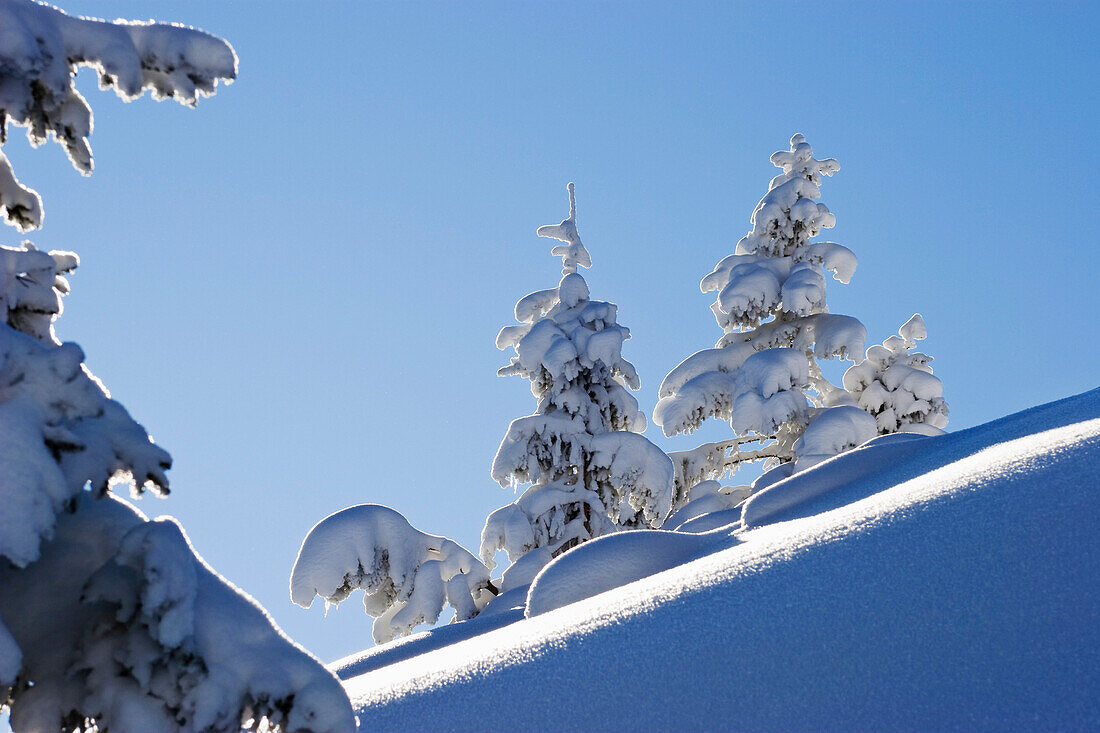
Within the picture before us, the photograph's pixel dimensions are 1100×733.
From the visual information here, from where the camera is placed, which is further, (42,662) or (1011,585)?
(1011,585)

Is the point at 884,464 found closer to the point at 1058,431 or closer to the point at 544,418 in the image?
the point at 1058,431

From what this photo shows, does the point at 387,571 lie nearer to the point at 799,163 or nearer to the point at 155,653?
the point at 155,653

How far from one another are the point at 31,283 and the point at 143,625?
1181 mm

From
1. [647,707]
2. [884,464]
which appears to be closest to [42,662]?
[647,707]

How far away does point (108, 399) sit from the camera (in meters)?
2.79

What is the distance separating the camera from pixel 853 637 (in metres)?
3.23

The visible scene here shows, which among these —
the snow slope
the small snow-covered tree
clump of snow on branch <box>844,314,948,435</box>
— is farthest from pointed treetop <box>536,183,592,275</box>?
the snow slope

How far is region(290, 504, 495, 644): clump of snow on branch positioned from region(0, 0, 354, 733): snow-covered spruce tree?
7.68 meters

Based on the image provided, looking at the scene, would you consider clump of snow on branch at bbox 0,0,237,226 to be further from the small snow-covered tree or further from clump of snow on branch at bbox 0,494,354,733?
the small snow-covered tree

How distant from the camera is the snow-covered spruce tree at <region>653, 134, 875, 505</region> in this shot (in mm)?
15953

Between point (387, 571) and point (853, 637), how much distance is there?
8.70 m

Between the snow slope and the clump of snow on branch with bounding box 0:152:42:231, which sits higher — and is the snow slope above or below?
below

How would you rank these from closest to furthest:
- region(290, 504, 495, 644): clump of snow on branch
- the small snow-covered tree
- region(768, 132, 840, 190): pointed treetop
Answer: region(290, 504, 495, 644): clump of snow on branch → the small snow-covered tree → region(768, 132, 840, 190): pointed treetop

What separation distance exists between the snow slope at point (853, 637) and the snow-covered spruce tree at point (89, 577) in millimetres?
963
